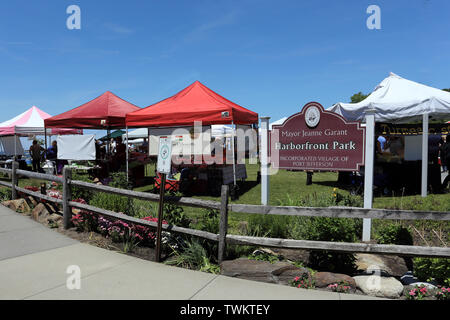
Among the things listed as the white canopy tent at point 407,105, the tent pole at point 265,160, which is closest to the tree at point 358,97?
the white canopy tent at point 407,105

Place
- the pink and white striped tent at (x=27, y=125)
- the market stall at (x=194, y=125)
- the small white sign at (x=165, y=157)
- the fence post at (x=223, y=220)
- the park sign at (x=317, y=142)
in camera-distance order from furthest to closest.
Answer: the pink and white striped tent at (x=27, y=125) < the market stall at (x=194, y=125) < the park sign at (x=317, y=142) < the small white sign at (x=165, y=157) < the fence post at (x=223, y=220)

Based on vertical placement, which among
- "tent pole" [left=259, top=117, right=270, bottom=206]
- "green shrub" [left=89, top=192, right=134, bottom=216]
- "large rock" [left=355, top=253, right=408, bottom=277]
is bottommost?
"large rock" [left=355, top=253, right=408, bottom=277]

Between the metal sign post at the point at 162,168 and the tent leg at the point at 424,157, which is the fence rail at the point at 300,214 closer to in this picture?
the metal sign post at the point at 162,168

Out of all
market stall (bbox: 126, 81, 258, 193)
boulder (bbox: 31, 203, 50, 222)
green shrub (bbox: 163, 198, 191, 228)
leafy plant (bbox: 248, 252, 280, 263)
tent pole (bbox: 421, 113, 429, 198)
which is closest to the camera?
leafy plant (bbox: 248, 252, 280, 263)

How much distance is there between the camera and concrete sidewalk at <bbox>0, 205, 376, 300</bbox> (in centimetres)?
372

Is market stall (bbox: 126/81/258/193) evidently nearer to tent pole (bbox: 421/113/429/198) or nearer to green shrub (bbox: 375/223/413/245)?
tent pole (bbox: 421/113/429/198)

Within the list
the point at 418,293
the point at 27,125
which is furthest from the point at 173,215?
the point at 27,125

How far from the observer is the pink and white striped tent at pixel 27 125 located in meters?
17.4

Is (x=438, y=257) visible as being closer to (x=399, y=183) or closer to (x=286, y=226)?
(x=286, y=226)

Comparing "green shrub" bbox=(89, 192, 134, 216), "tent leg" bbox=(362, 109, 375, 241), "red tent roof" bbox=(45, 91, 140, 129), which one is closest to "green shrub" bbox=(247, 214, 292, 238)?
"tent leg" bbox=(362, 109, 375, 241)

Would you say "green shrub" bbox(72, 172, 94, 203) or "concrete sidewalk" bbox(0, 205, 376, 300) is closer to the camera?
"concrete sidewalk" bbox(0, 205, 376, 300)

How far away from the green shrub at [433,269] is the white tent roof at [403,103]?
7182 mm

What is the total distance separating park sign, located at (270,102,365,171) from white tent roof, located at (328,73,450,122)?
17.8 feet

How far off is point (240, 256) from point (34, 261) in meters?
2.88
